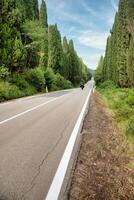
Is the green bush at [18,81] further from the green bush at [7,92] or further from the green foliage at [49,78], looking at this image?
the green foliage at [49,78]

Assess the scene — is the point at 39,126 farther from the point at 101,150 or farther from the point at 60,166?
the point at 60,166

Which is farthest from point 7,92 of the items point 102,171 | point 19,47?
point 102,171

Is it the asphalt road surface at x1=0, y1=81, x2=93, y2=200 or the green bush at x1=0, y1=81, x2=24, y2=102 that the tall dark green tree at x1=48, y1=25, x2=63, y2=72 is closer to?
the green bush at x1=0, y1=81, x2=24, y2=102

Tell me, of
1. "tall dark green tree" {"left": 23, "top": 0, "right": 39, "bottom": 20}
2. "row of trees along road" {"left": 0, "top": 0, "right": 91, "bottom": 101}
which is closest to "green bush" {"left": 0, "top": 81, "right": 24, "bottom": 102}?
"row of trees along road" {"left": 0, "top": 0, "right": 91, "bottom": 101}

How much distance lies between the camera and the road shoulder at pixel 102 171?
517cm

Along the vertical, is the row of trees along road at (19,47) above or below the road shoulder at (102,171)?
above

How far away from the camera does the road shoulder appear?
17.0 feet

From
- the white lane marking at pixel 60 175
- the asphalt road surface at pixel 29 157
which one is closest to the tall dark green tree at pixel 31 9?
the asphalt road surface at pixel 29 157

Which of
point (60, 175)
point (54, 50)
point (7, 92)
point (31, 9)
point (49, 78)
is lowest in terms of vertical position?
point (60, 175)

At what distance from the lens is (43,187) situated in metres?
5.22

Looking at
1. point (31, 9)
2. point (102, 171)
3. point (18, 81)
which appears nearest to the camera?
point (102, 171)

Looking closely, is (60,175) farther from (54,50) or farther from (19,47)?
(54,50)

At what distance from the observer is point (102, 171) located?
21.1 ft

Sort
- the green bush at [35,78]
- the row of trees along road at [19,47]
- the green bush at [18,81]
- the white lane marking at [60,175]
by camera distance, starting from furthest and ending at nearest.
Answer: the green bush at [35,78] < the green bush at [18,81] < the row of trees along road at [19,47] < the white lane marking at [60,175]
